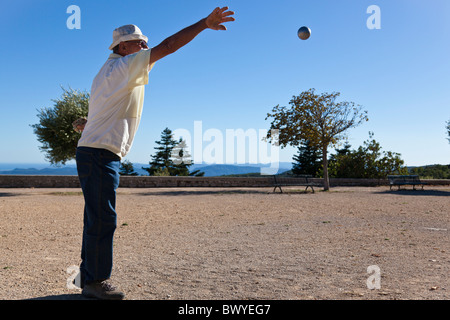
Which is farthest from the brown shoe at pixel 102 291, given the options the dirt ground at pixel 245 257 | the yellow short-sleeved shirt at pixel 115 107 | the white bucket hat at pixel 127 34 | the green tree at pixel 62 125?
the green tree at pixel 62 125

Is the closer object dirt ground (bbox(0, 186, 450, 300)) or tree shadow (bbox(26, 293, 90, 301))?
tree shadow (bbox(26, 293, 90, 301))

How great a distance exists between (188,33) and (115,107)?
78 cm

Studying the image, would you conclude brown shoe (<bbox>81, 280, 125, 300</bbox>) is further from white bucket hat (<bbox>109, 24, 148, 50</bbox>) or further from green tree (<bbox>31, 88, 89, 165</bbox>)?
green tree (<bbox>31, 88, 89, 165</bbox>)

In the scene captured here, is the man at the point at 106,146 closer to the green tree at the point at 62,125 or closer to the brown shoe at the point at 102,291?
the brown shoe at the point at 102,291

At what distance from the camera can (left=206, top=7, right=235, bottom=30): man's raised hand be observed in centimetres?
265

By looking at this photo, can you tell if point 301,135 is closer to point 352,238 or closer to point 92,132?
point 352,238


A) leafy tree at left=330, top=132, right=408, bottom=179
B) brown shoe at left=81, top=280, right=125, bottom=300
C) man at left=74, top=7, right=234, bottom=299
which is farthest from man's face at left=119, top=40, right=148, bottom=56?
leafy tree at left=330, top=132, right=408, bottom=179

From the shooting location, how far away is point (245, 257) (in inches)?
182

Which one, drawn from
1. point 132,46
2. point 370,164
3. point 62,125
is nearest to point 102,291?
point 132,46

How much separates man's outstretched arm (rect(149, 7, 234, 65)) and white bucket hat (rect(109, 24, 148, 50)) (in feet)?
1.39

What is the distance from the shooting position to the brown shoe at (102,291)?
293cm
